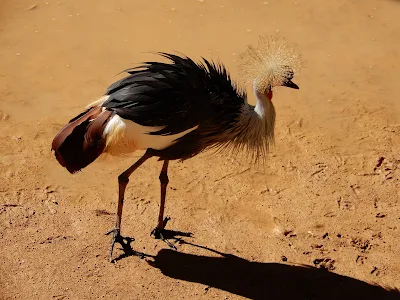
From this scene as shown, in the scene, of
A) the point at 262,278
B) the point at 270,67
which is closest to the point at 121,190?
the point at 262,278

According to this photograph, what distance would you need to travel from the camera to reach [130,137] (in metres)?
3.66

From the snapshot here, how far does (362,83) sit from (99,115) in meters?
2.96

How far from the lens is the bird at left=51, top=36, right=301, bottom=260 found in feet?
11.9

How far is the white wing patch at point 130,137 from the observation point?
361 centimetres

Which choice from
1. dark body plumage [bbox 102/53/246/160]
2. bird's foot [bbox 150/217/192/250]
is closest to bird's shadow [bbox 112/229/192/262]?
bird's foot [bbox 150/217/192/250]

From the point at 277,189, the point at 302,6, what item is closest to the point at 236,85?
the point at 277,189

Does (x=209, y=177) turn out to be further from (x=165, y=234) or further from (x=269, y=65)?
(x=269, y=65)

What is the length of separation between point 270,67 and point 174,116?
717 mm

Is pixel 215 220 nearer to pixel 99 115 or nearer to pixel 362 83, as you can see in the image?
pixel 99 115

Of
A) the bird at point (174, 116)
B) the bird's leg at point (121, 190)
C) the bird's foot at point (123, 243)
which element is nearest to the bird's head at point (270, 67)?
the bird at point (174, 116)

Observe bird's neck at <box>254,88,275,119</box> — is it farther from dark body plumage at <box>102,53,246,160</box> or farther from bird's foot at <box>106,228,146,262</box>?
bird's foot at <box>106,228,146,262</box>

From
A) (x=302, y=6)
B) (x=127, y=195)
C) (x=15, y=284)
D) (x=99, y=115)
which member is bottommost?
(x=15, y=284)

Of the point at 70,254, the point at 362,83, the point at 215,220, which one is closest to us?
the point at 70,254

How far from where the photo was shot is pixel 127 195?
14.2 feet
